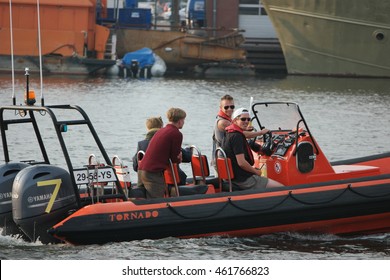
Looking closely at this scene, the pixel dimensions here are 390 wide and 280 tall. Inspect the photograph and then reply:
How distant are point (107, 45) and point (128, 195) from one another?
117ft

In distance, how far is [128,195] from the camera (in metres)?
13.2

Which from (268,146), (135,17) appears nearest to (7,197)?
(268,146)

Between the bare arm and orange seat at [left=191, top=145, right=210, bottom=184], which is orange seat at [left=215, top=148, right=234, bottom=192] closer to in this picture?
orange seat at [left=191, top=145, right=210, bottom=184]

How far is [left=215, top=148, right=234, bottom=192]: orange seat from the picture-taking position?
43.8ft

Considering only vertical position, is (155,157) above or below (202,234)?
above

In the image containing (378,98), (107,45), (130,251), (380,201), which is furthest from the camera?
(107,45)

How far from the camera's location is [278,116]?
14.4m

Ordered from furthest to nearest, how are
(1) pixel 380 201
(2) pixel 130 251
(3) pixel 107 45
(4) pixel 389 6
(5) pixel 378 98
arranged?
(3) pixel 107 45, (4) pixel 389 6, (5) pixel 378 98, (1) pixel 380 201, (2) pixel 130 251

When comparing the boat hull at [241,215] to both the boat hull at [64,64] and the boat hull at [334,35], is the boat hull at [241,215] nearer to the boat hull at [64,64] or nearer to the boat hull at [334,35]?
the boat hull at [334,35]

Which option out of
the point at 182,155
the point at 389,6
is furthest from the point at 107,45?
the point at 182,155

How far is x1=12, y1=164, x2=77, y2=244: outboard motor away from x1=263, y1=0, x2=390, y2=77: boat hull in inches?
1323

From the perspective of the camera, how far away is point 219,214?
42.6ft

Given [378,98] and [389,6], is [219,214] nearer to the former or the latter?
[378,98]

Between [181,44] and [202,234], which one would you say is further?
[181,44]
